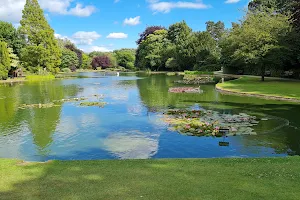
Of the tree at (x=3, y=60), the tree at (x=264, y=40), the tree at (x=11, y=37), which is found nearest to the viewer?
the tree at (x=264, y=40)

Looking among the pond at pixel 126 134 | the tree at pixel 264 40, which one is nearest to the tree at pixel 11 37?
the pond at pixel 126 134

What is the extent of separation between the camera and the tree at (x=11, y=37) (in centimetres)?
5850

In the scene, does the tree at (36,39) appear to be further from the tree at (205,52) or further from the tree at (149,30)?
the tree at (149,30)

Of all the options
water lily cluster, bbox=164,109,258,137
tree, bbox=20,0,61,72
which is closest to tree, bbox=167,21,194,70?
tree, bbox=20,0,61,72

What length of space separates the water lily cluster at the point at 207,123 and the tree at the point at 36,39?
47.5 m

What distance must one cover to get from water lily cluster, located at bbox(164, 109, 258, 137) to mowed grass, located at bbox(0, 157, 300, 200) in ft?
19.6

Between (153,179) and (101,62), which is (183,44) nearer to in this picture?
(101,62)

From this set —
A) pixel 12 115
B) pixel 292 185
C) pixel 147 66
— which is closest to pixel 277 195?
pixel 292 185

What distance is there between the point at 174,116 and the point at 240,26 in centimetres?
3536

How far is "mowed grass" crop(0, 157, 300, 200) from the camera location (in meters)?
5.47

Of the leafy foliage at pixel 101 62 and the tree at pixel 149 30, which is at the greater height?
the tree at pixel 149 30

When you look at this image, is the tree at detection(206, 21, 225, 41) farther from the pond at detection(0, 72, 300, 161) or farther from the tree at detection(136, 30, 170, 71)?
the pond at detection(0, 72, 300, 161)

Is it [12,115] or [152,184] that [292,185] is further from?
[12,115]

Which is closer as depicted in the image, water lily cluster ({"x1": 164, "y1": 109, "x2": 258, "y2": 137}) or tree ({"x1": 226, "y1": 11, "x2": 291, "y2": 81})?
water lily cluster ({"x1": 164, "y1": 109, "x2": 258, "y2": 137})
